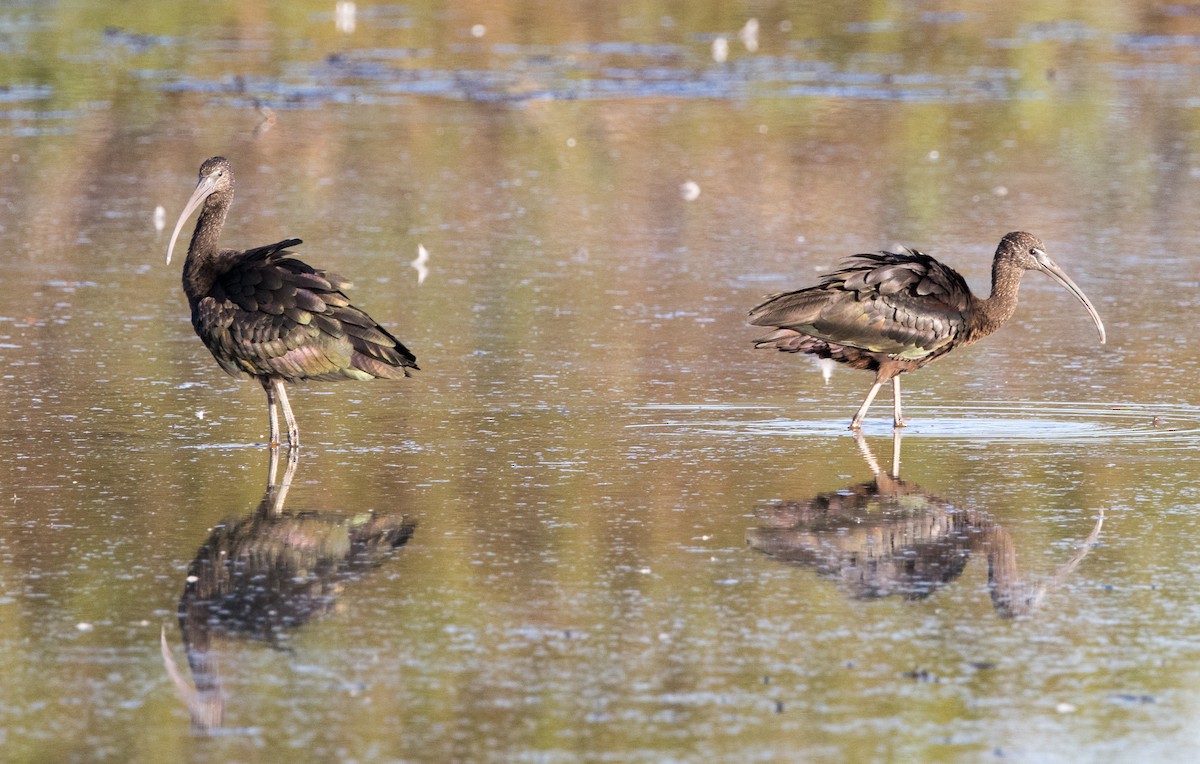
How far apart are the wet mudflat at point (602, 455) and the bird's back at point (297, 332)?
365 mm

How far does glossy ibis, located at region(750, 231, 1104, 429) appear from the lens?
32.9 ft

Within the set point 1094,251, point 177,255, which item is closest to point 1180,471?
point 1094,251

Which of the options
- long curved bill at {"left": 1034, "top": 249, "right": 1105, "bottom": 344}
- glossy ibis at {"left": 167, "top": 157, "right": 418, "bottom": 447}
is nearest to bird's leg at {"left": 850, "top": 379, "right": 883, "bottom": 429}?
long curved bill at {"left": 1034, "top": 249, "right": 1105, "bottom": 344}

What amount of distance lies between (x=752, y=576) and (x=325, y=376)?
307cm

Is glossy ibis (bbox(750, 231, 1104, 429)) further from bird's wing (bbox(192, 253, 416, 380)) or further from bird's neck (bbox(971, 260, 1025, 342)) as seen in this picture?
bird's wing (bbox(192, 253, 416, 380))

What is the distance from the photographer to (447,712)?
5.95m

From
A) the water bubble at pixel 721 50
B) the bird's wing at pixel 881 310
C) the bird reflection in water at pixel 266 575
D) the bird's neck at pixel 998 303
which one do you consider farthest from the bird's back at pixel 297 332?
the water bubble at pixel 721 50

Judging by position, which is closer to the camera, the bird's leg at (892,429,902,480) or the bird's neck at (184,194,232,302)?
the bird's leg at (892,429,902,480)

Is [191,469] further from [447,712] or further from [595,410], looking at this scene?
[447,712]

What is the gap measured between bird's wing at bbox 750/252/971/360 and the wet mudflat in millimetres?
444

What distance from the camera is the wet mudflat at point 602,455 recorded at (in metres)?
6.06

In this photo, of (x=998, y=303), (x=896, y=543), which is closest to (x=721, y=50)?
(x=998, y=303)

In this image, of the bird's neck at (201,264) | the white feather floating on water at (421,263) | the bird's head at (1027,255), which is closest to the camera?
the bird's neck at (201,264)

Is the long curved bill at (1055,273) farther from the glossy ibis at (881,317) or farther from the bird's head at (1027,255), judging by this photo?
the glossy ibis at (881,317)
